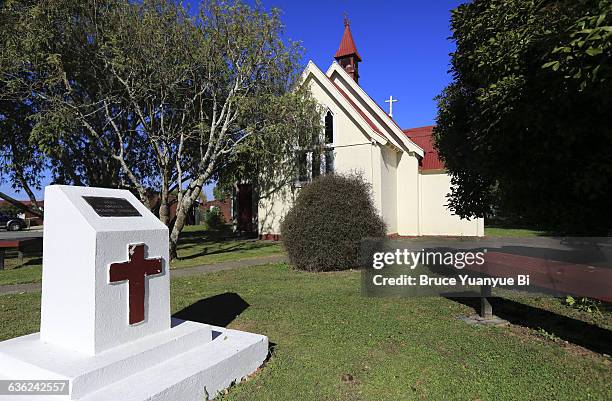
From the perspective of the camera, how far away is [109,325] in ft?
11.6

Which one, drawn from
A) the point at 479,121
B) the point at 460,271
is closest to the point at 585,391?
the point at 460,271

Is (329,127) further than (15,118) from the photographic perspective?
Yes

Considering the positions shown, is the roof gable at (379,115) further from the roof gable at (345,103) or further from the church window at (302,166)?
the church window at (302,166)

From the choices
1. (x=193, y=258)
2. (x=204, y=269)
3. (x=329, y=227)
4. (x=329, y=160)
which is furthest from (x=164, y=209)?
(x=329, y=160)

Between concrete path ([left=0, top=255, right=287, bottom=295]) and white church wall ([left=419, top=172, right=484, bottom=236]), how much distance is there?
9.63 m

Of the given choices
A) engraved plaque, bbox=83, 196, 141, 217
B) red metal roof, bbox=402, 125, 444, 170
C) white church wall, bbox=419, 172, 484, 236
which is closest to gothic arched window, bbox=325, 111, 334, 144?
red metal roof, bbox=402, 125, 444, 170

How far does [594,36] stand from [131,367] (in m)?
4.33

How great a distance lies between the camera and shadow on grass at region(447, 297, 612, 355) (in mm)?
5035

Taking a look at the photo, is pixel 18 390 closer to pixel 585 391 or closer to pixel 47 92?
pixel 585 391

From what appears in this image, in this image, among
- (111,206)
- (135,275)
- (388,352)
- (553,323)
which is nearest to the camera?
(135,275)

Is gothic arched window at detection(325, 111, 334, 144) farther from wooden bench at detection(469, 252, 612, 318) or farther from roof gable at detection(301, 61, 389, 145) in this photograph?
wooden bench at detection(469, 252, 612, 318)

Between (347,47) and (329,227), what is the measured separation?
1936cm

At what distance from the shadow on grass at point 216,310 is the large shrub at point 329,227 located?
286 cm

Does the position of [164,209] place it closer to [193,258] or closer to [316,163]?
[193,258]
